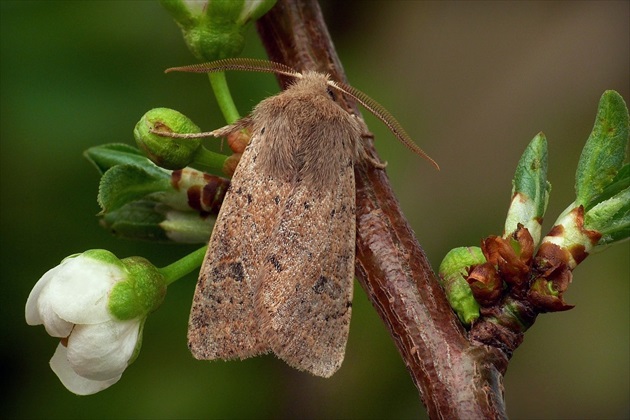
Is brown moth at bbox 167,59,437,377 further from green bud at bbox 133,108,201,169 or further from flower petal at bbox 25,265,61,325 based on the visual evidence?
flower petal at bbox 25,265,61,325

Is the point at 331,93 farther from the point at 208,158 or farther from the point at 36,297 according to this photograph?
the point at 36,297

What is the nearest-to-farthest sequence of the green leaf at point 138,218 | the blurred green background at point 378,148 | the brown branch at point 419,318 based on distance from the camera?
the brown branch at point 419,318 < the green leaf at point 138,218 < the blurred green background at point 378,148

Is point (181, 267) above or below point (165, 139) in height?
below

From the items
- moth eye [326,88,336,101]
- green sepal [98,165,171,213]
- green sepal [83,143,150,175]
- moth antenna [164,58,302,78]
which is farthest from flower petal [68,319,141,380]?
moth eye [326,88,336,101]

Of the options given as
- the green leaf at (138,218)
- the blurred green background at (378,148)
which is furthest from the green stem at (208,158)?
the blurred green background at (378,148)

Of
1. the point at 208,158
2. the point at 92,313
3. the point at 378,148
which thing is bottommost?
the point at 378,148

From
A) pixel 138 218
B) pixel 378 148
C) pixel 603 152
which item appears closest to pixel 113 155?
pixel 138 218

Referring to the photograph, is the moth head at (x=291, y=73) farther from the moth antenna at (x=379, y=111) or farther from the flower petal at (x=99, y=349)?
the flower petal at (x=99, y=349)
